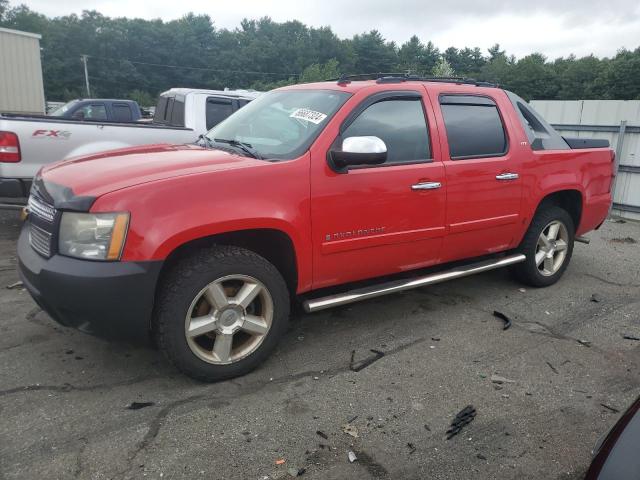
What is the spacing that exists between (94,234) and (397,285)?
6.95 ft

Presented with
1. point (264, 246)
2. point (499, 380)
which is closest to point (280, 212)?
point (264, 246)

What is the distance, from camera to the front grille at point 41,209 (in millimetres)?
2928

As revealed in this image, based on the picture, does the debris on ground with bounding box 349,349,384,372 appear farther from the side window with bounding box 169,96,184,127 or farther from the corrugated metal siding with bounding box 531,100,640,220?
the corrugated metal siding with bounding box 531,100,640,220

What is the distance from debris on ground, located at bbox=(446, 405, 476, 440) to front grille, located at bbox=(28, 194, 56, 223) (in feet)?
8.07

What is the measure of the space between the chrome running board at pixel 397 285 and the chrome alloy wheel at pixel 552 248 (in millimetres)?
340

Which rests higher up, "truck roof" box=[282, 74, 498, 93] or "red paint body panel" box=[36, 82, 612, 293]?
"truck roof" box=[282, 74, 498, 93]

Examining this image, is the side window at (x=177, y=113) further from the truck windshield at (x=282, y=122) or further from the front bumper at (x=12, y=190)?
the truck windshield at (x=282, y=122)

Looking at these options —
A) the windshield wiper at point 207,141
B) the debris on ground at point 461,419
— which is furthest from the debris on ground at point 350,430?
the windshield wiper at point 207,141

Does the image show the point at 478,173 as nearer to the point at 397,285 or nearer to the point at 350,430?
the point at 397,285

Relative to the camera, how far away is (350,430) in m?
2.79

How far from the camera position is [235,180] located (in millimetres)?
3055

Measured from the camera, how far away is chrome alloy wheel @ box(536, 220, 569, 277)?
4996 mm

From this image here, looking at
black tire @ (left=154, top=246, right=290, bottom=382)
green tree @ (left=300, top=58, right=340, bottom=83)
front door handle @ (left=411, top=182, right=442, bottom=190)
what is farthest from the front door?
green tree @ (left=300, top=58, right=340, bottom=83)

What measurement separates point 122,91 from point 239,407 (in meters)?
87.4
